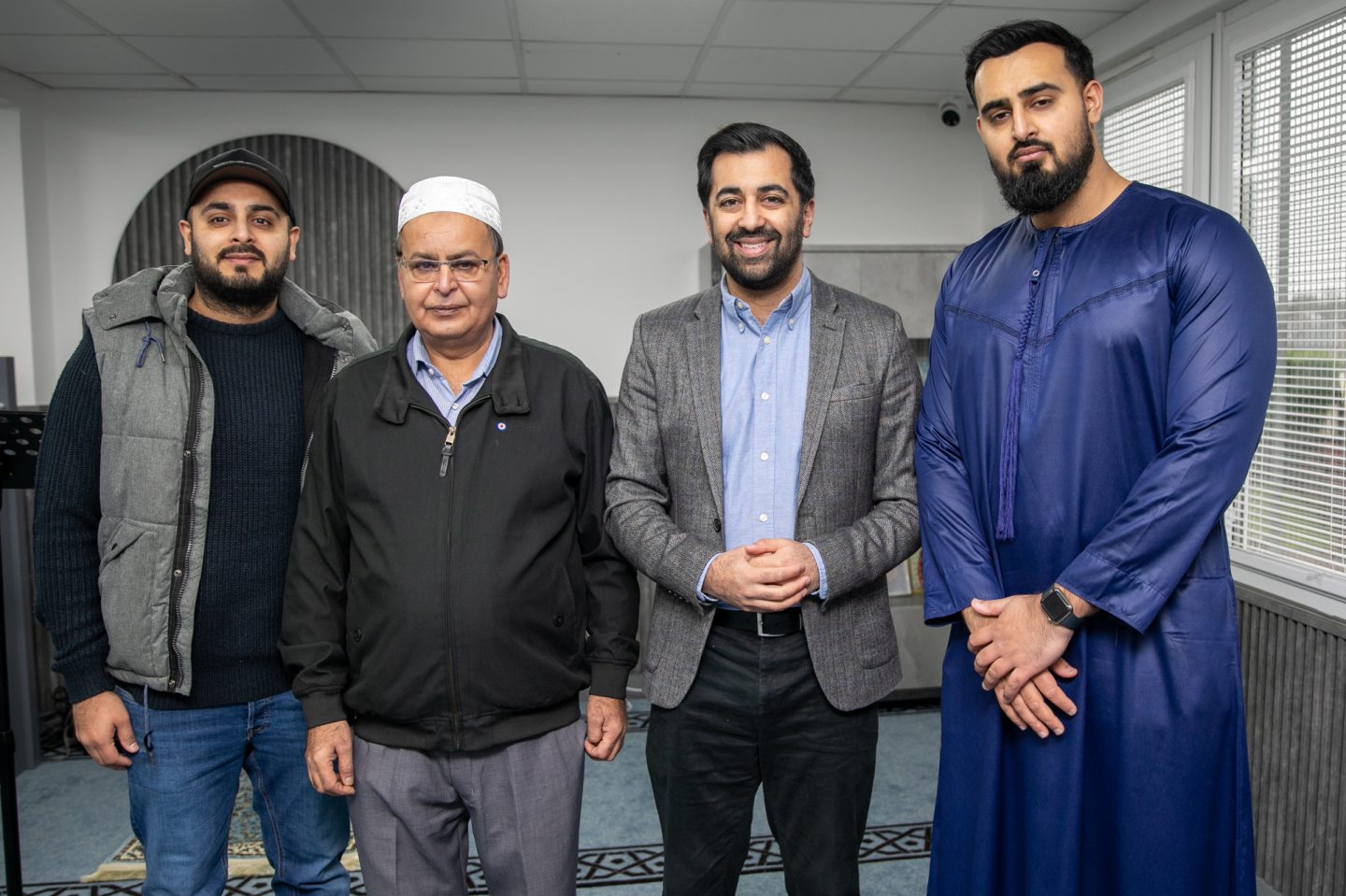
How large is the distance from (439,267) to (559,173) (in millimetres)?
3066

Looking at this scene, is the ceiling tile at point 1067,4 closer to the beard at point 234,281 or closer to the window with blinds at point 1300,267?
the window with blinds at point 1300,267

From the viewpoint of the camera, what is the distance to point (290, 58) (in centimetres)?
387

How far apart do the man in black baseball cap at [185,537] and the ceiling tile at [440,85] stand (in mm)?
2601

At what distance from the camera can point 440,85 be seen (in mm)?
4289

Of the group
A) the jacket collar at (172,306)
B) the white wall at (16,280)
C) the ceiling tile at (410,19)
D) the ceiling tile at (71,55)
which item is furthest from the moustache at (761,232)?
the white wall at (16,280)

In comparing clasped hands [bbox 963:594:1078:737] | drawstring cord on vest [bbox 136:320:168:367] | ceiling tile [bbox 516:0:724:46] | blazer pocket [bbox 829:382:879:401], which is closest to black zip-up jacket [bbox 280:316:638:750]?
drawstring cord on vest [bbox 136:320:168:367]

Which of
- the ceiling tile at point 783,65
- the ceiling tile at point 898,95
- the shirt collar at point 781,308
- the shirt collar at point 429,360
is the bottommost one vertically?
the shirt collar at point 429,360

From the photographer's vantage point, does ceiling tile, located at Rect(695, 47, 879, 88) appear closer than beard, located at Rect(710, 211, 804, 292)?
No

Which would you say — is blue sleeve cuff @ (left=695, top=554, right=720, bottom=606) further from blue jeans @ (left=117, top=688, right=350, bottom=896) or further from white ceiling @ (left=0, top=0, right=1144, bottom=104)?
→ white ceiling @ (left=0, top=0, right=1144, bottom=104)

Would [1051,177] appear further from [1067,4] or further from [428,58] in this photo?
[428,58]

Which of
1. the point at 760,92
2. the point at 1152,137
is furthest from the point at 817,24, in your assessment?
the point at 1152,137

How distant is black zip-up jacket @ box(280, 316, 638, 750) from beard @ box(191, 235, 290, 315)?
256mm

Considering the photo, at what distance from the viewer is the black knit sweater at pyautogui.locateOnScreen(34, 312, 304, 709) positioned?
1.74m

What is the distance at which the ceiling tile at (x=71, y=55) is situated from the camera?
3.61 m
